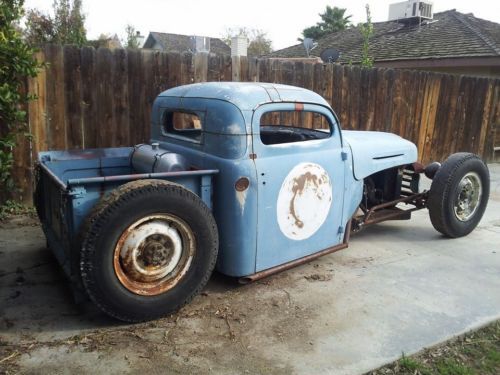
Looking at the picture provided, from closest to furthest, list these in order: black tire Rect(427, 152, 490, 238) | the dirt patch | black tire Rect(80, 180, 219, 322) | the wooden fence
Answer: the dirt patch
black tire Rect(80, 180, 219, 322)
black tire Rect(427, 152, 490, 238)
the wooden fence

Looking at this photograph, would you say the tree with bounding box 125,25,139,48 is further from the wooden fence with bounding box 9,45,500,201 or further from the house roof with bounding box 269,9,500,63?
the wooden fence with bounding box 9,45,500,201

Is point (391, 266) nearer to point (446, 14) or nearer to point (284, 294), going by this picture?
point (284, 294)

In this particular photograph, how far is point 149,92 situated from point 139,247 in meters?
3.41

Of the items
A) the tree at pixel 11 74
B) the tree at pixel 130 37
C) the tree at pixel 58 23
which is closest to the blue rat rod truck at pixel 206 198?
the tree at pixel 11 74

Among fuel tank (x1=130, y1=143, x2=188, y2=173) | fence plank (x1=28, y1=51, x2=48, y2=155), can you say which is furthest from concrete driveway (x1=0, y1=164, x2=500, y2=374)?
fence plank (x1=28, y1=51, x2=48, y2=155)

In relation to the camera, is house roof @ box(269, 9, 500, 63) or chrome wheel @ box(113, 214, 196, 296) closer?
chrome wheel @ box(113, 214, 196, 296)

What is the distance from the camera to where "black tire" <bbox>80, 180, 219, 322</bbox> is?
2828 mm

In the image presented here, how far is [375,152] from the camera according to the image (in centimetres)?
456

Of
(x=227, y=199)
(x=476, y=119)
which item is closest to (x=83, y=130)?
(x=227, y=199)

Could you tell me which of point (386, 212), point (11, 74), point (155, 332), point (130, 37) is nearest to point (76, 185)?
point (155, 332)

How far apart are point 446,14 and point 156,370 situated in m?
20.3

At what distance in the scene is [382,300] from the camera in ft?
11.9

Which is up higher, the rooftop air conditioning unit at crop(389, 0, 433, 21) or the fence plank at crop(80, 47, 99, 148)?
the rooftop air conditioning unit at crop(389, 0, 433, 21)

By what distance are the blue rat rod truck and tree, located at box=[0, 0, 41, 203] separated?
45.8 inches
